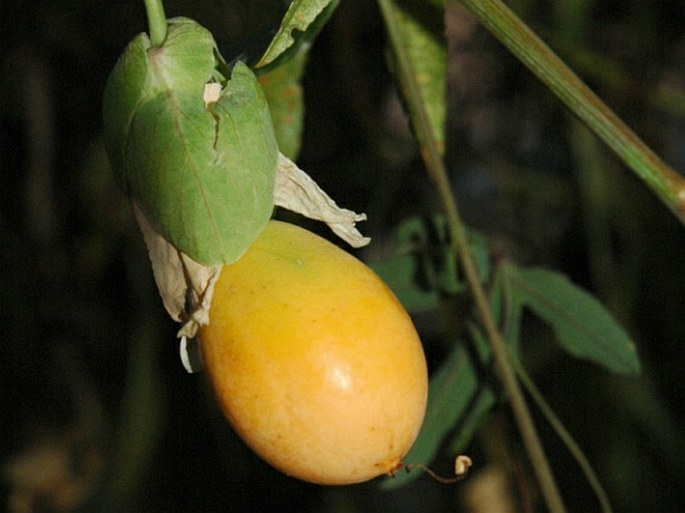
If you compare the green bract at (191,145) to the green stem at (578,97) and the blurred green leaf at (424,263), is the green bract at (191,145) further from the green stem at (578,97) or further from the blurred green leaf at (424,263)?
the blurred green leaf at (424,263)

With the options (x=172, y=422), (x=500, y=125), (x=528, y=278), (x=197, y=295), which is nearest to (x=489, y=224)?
(x=500, y=125)

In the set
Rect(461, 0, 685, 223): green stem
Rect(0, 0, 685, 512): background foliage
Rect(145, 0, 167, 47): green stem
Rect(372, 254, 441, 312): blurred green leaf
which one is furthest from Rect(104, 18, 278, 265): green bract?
Rect(0, 0, 685, 512): background foliage

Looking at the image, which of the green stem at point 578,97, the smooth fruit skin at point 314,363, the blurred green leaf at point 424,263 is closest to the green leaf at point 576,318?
the blurred green leaf at point 424,263

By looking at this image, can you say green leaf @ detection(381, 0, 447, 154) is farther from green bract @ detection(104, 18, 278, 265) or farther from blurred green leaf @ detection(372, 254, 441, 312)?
green bract @ detection(104, 18, 278, 265)

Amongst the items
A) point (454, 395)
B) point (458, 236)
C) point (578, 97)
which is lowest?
point (454, 395)

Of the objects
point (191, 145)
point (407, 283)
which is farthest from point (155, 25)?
point (407, 283)

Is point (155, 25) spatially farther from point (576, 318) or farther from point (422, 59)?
point (576, 318)

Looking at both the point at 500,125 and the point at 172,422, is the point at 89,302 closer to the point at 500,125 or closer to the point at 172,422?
the point at 172,422
